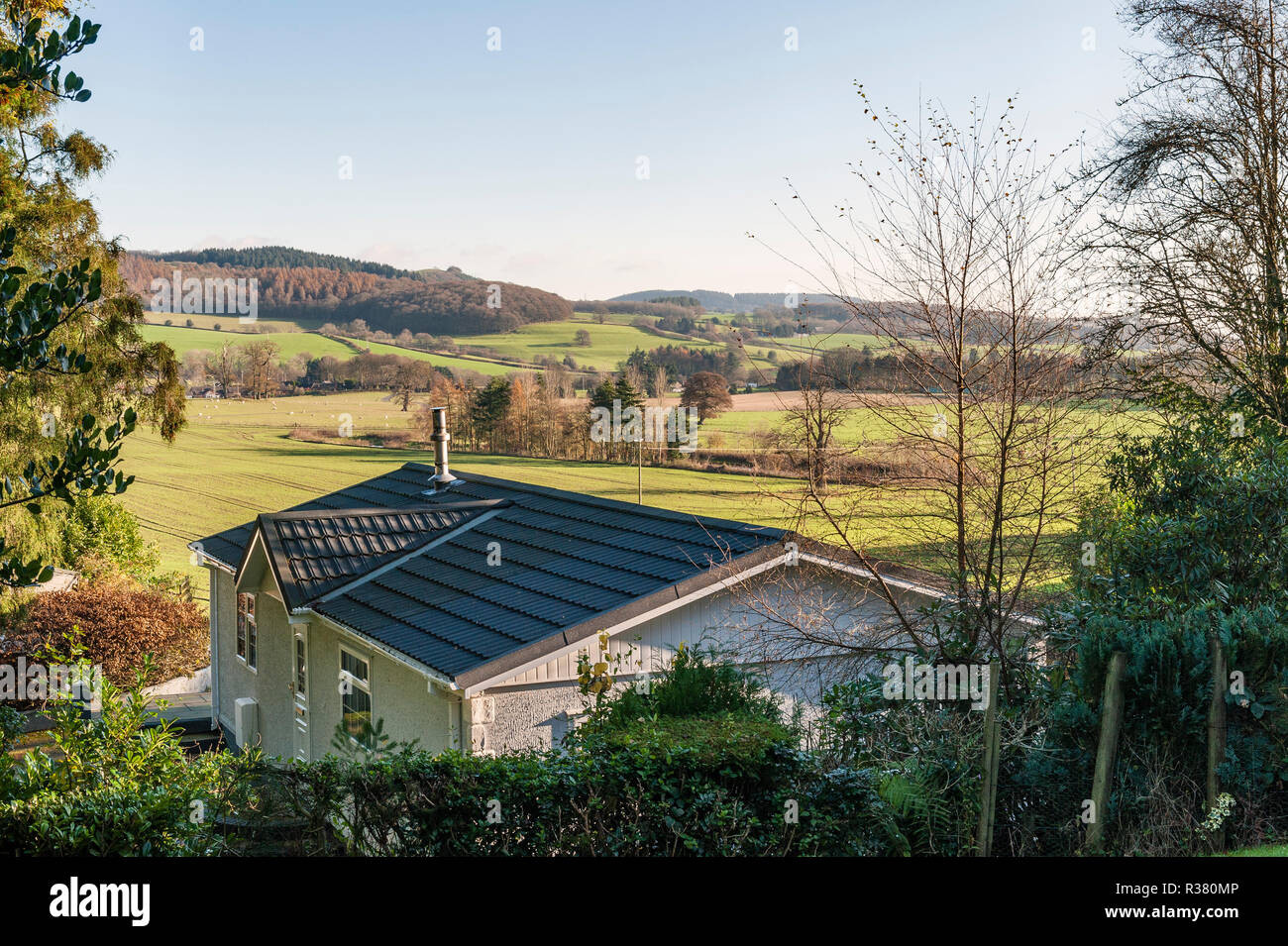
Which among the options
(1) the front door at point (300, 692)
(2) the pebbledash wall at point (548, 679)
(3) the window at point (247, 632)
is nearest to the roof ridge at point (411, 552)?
(2) the pebbledash wall at point (548, 679)

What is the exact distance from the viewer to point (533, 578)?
1129cm

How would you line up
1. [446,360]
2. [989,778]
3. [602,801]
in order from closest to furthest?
[602,801] → [989,778] → [446,360]

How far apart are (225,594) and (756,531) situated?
451 inches

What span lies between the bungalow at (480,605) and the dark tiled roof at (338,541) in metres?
0.02

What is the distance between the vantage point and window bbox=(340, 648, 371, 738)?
11.5m

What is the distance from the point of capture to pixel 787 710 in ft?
33.1

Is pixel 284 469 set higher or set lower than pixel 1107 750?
lower

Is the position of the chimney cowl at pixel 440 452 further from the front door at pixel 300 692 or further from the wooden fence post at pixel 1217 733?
the wooden fence post at pixel 1217 733

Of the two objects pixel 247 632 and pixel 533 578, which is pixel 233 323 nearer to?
pixel 247 632

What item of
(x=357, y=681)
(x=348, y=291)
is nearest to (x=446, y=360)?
(x=348, y=291)

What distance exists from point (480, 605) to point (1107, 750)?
653 cm

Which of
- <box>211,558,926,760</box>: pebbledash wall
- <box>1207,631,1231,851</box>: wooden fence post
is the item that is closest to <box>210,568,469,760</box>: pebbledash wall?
<box>211,558,926,760</box>: pebbledash wall

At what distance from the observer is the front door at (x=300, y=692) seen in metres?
13.4

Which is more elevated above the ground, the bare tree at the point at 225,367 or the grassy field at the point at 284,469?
the bare tree at the point at 225,367
